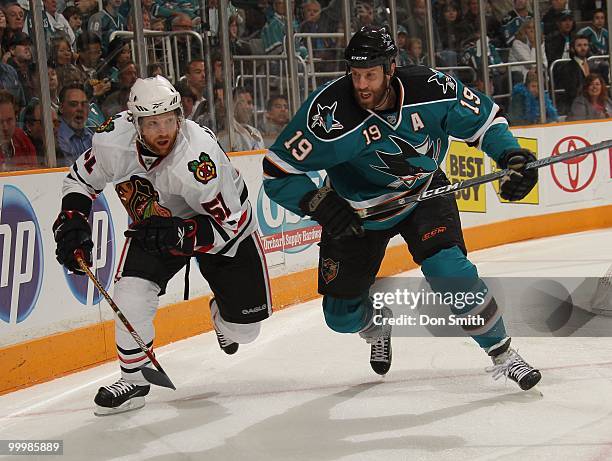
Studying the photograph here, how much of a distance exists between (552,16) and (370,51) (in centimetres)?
565

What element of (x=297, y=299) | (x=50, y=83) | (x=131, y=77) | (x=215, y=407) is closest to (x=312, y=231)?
(x=297, y=299)

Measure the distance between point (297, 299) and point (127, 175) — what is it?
2.49 metres

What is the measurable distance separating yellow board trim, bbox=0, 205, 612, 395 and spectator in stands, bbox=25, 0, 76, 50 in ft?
4.37

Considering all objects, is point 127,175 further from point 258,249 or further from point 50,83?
point 50,83

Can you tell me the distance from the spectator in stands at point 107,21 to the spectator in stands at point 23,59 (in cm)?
45

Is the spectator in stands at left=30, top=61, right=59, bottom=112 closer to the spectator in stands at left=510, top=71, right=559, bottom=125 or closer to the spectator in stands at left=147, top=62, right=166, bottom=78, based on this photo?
the spectator in stands at left=147, top=62, right=166, bottom=78

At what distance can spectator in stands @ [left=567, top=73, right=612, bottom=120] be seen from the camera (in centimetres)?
848

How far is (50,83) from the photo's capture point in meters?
4.78

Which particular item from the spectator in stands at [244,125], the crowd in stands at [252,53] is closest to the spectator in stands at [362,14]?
the crowd in stands at [252,53]

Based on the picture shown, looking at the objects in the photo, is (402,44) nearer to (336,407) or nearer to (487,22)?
(487,22)

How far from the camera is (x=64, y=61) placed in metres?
4.89

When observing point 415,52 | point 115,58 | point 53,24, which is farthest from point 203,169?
point 415,52

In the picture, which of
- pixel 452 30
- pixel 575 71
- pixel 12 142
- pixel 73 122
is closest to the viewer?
pixel 12 142

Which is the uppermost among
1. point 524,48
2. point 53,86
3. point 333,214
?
point 524,48
